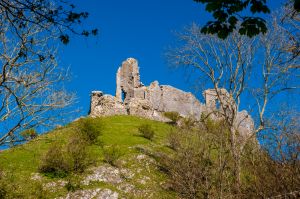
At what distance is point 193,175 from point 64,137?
2039 cm

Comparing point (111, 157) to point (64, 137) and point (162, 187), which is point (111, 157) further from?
point (64, 137)

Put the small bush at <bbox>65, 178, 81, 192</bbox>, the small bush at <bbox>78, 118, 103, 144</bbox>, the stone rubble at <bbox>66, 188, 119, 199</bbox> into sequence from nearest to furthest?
1. the stone rubble at <bbox>66, 188, 119, 199</bbox>
2. the small bush at <bbox>65, 178, 81, 192</bbox>
3. the small bush at <bbox>78, 118, 103, 144</bbox>

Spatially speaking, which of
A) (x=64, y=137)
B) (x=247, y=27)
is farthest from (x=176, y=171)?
(x=64, y=137)

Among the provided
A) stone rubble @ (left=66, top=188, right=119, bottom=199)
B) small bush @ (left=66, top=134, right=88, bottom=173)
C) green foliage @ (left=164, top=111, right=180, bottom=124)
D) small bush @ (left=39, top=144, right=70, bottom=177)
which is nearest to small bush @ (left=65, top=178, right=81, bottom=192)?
stone rubble @ (left=66, top=188, right=119, bottom=199)

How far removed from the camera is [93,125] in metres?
31.9

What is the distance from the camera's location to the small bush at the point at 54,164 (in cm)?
2327

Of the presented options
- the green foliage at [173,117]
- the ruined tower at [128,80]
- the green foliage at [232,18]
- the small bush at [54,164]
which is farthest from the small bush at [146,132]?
the ruined tower at [128,80]

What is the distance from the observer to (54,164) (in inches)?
921

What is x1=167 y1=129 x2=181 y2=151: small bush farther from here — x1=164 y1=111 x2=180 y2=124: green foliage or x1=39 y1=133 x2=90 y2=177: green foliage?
x1=164 y1=111 x2=180 y2=124: green foliage

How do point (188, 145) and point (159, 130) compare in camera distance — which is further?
point (159, 130)

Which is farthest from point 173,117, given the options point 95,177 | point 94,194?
point 94,194

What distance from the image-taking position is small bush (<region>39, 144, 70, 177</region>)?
76.3 feet

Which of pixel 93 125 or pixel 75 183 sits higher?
pixel 93 125

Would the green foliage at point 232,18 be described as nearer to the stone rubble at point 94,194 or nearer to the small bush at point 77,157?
the stone rubble at point 94,194
